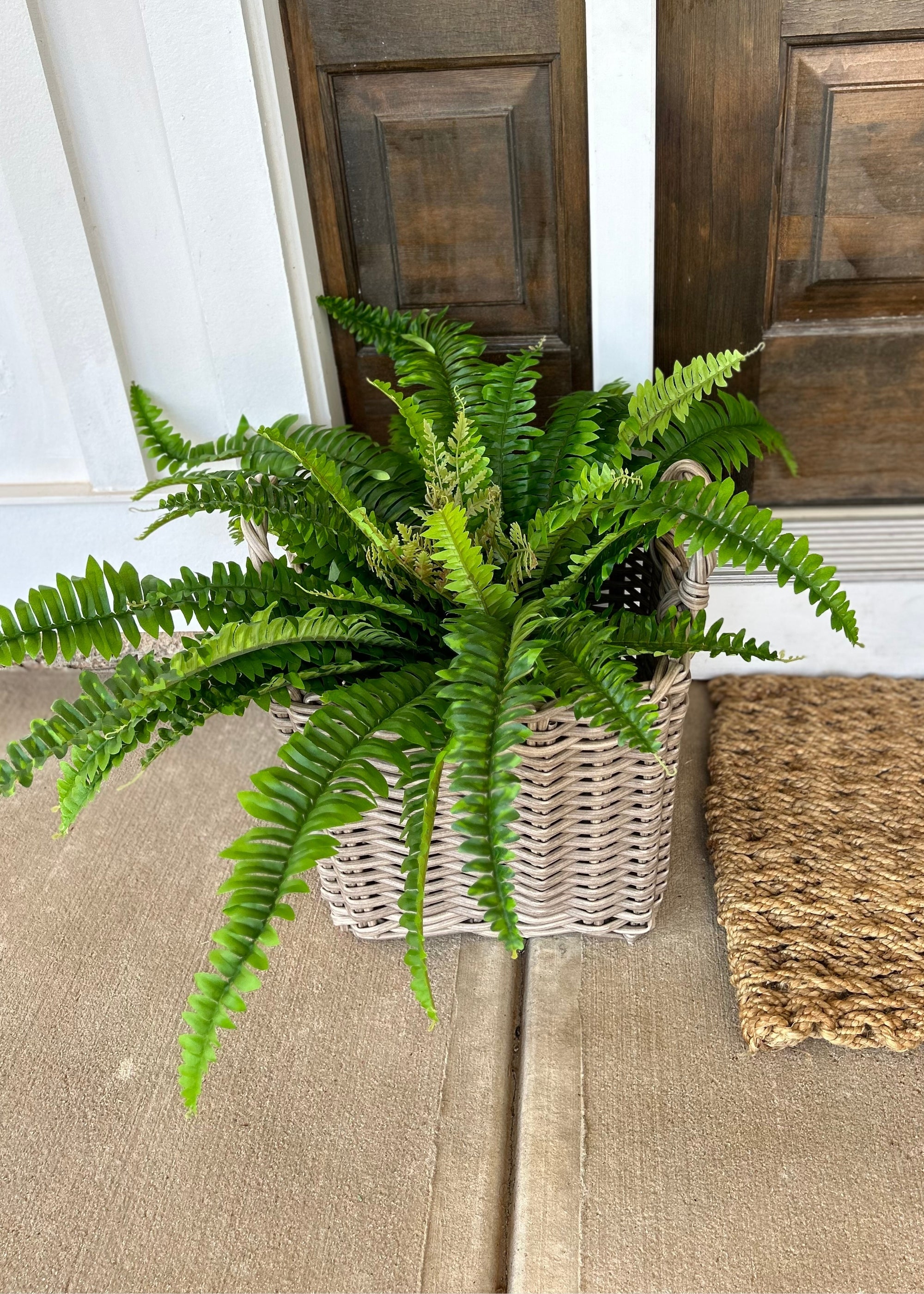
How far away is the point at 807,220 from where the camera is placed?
4.90 feet

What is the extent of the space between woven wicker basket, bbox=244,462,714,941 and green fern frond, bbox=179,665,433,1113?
0.51 feet

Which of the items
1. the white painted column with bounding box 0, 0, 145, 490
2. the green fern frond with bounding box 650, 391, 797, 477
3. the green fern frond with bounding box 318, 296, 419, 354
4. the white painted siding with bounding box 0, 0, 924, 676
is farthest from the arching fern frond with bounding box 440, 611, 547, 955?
the white painted column with bounding box 0, 0, 145, 490

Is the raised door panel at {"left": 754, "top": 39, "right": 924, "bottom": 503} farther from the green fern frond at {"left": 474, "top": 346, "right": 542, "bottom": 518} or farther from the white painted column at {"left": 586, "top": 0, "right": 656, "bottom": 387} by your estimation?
the green fern frond at {"left": 474, "top": 346, "right": 542, "bottom": 518}

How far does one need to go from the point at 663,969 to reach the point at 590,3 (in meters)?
1.30

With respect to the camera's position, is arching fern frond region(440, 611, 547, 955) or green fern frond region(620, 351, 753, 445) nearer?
arching fern frond region(440, 611, 547, 955)

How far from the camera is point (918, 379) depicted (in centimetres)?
159

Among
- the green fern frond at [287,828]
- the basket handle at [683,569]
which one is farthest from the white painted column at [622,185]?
the green fern frond at [287,828]

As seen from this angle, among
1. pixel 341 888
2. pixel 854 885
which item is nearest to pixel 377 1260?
pixel 341 888

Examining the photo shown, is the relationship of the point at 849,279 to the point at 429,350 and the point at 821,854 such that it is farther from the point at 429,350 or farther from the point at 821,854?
the point at 821,854

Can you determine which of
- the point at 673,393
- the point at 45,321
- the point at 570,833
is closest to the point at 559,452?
the point at 673,393

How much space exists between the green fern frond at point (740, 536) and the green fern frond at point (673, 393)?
0.18m

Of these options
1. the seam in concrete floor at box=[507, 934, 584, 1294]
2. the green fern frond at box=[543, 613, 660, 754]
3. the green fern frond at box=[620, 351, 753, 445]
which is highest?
the green fern frond at box=[620, 351, 753, 445]

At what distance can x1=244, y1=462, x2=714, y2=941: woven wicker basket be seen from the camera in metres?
1.10

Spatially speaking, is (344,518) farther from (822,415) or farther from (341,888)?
(822,415)
